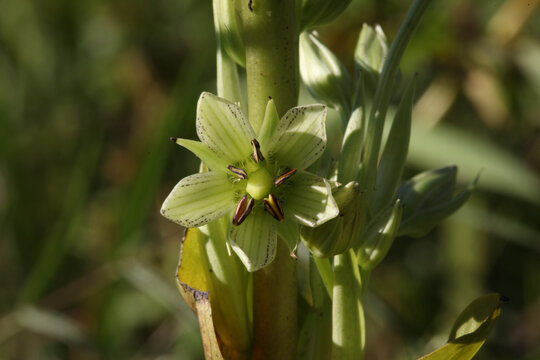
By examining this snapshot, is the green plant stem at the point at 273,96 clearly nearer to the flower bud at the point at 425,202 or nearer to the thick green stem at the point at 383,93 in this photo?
the thick green stem at the point at 383,93

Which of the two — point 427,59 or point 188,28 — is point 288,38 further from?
point 188,28

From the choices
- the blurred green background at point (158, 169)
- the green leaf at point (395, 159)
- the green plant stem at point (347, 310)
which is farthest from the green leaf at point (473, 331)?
the blurred green background at point (158, 169)

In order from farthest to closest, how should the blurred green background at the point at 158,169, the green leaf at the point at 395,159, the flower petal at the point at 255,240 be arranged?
the blurred green background at the point at 158,169 → the green leaf at the point at 395,159 → the flower petal at the point at 255,240

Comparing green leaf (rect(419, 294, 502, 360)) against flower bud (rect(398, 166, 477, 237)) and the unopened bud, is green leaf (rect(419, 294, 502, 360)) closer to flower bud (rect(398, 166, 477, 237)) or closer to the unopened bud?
flower bud (rect(398, 166, 477, 237))

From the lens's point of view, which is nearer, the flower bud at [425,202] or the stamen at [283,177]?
the stamen at [283,177]

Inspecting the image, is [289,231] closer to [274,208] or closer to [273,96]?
[274,208]

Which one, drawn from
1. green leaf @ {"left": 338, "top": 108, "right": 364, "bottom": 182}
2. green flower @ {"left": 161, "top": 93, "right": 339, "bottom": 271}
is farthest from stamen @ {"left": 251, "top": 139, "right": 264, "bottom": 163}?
green leaf @ {"left": 338, "top": 108, "right": 364, "bottom": 182}

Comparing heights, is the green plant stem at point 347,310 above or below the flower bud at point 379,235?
below

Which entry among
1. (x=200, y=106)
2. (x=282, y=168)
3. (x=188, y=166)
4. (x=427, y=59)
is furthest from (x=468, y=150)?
(x=200, y=106)
